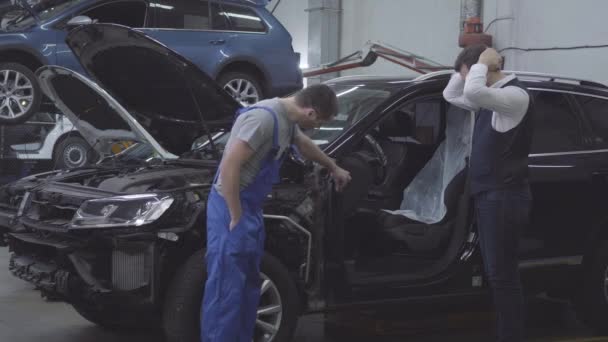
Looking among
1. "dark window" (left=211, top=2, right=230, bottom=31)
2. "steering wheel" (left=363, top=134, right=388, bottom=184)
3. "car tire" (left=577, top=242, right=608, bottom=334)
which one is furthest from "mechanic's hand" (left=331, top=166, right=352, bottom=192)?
"dark window" (left=211, top=2, right=230, bottom=31)

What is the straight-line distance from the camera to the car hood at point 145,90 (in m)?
4.52

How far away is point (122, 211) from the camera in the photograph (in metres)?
3.97

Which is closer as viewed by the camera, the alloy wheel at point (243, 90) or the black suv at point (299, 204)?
the black suv at point (299, 204)

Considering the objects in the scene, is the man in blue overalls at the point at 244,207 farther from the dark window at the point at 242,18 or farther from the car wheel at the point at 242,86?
the dark window at the point at 242,18

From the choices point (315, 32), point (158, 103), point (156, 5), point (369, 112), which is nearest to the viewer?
point (369, 112)

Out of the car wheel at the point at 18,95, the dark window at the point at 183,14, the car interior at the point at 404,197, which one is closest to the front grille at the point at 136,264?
the car interior at the point at 404,197

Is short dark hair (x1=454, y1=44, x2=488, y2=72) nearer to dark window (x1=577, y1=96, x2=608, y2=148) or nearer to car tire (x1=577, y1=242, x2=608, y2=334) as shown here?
dark window (x1=577, y1=96, x2=608, y2=148)

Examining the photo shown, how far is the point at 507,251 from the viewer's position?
4.08 meters

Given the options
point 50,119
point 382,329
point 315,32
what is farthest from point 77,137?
point 382,329

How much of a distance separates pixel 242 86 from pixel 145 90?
181 inches

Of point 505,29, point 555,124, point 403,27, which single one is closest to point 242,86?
point 505,29

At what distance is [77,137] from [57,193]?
21.8ft

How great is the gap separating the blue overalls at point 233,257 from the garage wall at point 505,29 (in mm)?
8201

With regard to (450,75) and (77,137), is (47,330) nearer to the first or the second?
(450,75)
